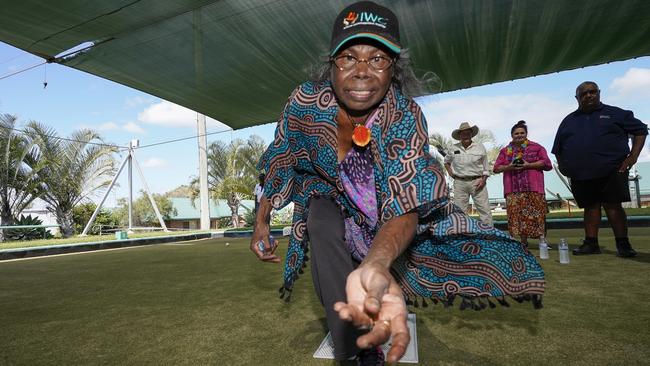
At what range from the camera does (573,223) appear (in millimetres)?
10180

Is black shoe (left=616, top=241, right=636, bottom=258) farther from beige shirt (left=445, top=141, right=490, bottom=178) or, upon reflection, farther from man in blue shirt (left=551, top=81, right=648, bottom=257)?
beige shirt (left=445, top=141, right=490, bottom=178)

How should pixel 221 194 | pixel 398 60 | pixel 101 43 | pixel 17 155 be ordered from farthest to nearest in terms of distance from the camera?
pixel 221 194 → pixel 17 155 → pixel 101 43 → pixel 398 60

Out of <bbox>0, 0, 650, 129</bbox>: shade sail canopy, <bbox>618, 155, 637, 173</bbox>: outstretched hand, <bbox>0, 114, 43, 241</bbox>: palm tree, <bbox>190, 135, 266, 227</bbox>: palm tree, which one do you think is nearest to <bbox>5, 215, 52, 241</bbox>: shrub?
<bbox>0, 114, 43, 241</bbox>: palm tree

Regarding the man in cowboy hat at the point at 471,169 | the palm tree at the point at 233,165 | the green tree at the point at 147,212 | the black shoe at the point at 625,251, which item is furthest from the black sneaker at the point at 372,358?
the green tree at the point at 147,212

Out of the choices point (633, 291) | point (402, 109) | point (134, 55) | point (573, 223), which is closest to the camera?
point (402, 109)

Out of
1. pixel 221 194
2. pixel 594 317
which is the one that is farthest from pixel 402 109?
pixel 221 194

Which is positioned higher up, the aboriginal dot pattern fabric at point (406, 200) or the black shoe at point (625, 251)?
the aboriginal dot pattern fabric at point (406, 200)

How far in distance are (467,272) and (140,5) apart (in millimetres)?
6095

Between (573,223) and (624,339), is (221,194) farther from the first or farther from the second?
(624,339)

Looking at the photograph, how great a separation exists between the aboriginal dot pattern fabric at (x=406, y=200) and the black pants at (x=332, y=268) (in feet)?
0.49

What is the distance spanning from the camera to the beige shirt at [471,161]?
6.10 metres

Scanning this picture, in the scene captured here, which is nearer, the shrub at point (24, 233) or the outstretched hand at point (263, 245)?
the outstretched hand at point (263, 245)

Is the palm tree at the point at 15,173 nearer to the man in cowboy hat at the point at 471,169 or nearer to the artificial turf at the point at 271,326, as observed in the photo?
the artificial turf at the point at 271,326

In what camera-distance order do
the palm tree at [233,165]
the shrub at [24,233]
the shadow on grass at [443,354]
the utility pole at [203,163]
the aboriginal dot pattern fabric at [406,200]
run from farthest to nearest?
the palm tree at [233,165]
the utility pole at [203,163]
the shrub at [24,233]
the shadow on grass at [443,354]
the aboriginal dot pattern fabric at [406,200]
